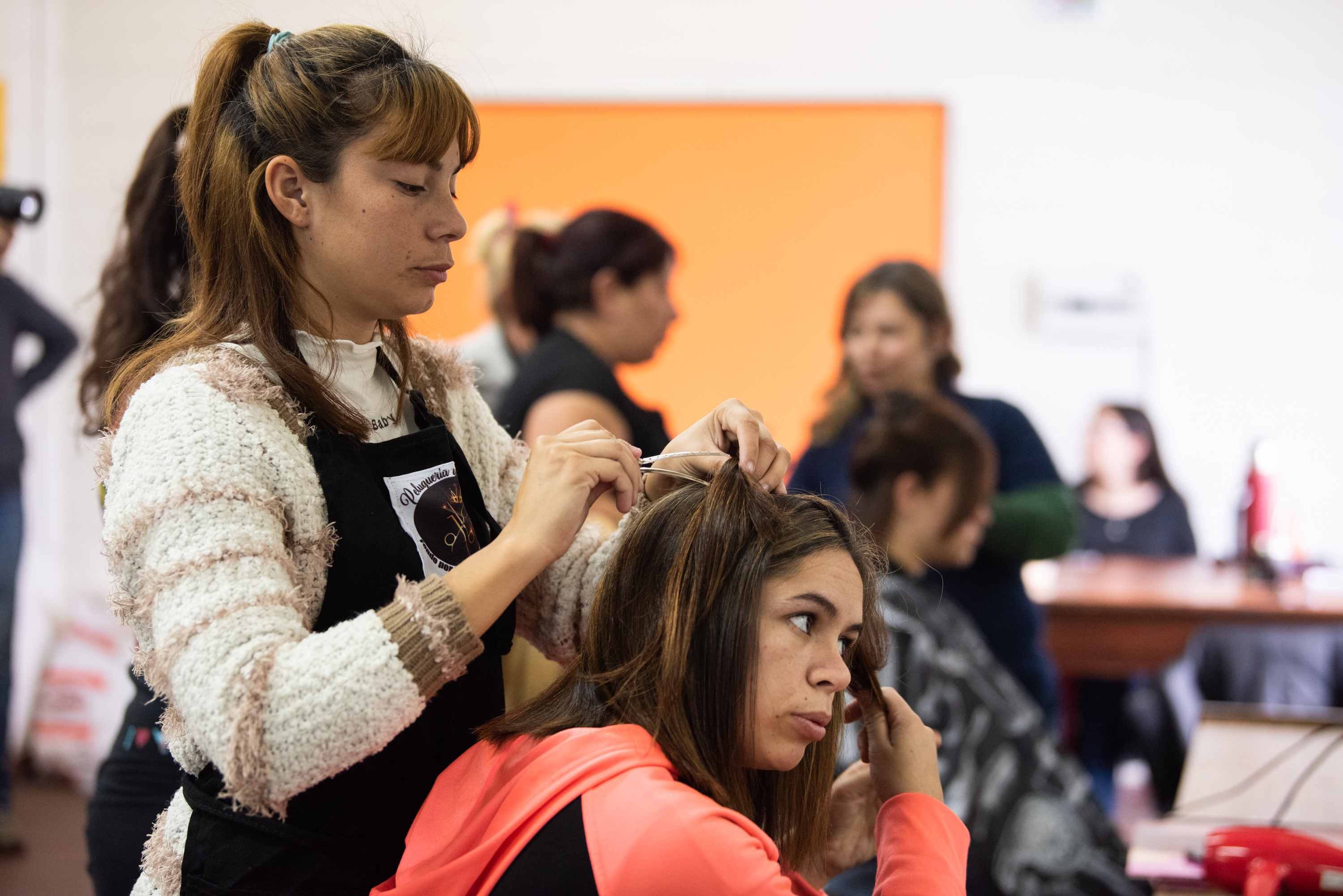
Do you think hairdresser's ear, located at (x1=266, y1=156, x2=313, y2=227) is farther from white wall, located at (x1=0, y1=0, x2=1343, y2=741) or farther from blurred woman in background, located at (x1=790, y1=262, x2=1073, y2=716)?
white wall, located at (x1=0, y1=0, x2=1343, y2=741)

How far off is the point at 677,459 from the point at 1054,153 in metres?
4.61

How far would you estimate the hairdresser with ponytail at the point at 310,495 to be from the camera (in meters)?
0.82

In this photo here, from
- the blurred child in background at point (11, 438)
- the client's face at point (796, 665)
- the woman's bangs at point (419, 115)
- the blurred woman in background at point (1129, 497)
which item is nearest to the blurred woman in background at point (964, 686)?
the client's face at point (796, 665)

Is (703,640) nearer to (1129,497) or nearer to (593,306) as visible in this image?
(593,306)

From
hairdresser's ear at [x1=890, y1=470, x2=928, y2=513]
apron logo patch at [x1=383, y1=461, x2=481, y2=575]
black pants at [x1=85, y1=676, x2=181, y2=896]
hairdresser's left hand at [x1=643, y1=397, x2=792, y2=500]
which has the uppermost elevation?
hairdresser's left hand at [x1=643, y1=397, x2=792, y2=500]

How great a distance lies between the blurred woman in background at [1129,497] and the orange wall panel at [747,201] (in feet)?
3.62

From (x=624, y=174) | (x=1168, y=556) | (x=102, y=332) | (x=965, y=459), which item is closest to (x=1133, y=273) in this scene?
(x=1168, y=556)

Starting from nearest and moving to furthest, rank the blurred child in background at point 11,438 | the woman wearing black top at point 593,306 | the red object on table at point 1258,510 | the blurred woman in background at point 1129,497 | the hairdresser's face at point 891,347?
the woman wearing black top at point 593,306 → the hairdresser's face at point 891,347 → the blurred child in background at point 11,438 → the red object on table at point 1258,510 → the blurred woman in background at point 1129,497

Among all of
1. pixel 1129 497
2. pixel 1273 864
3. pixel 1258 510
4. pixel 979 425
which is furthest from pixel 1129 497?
pixel 1273 864

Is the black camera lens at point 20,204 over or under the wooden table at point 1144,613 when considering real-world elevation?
over

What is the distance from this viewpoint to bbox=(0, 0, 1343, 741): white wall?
16.9 feet

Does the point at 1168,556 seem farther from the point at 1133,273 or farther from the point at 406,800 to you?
the point at 406,800

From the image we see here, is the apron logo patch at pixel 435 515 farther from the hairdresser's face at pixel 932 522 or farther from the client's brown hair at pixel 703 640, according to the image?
the hairdresser's face at pixel 932 522

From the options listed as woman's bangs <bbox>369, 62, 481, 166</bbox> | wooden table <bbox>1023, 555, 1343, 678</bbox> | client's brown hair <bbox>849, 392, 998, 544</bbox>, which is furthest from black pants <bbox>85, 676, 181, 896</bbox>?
wooden table <bbox>1023, 555, 1343, 678</bbox>
